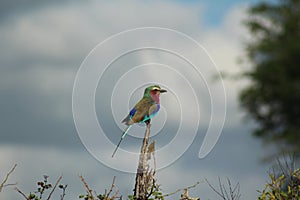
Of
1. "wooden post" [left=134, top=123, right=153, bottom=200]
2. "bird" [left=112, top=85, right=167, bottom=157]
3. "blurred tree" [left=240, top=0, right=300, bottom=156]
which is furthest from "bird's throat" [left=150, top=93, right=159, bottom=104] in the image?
"blurred tree" [left=240, top=0, right=300, bottom=156]

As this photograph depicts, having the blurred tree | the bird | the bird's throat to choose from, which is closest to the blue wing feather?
the bird

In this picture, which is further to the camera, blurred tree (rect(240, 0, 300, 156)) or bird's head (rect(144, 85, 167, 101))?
blurred tree (rect(240, 0, 300, 156))

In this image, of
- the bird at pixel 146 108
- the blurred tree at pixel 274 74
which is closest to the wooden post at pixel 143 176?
the bird at pixel 146 108

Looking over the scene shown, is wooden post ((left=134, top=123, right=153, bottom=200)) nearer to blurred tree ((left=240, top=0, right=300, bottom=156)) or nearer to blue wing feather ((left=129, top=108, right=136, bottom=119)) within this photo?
blue wing feather ((left=129, top=108, right=136, bottom=119))

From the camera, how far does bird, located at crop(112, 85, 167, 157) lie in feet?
25.3

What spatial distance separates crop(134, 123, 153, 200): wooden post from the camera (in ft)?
23.9

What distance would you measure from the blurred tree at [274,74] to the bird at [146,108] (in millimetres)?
17258

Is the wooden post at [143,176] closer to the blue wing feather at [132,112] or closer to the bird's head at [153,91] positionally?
the blue wing feather at [132,112]

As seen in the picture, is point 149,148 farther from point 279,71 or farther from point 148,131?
point 279,71

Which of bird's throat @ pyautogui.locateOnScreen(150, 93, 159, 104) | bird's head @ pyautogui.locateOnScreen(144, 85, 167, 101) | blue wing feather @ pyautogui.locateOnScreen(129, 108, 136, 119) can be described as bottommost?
blue wing feather @ pyautogui.locateOnScreen(129, 108, 136, 119)

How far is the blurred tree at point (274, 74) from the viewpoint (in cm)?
2517

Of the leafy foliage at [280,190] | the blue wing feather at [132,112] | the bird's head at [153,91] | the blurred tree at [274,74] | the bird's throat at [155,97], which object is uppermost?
the blurred tree at [274,74]

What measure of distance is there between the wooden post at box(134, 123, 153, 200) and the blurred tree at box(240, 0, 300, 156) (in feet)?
58.2

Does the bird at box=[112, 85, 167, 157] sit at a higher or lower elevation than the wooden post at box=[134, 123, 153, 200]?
higher
